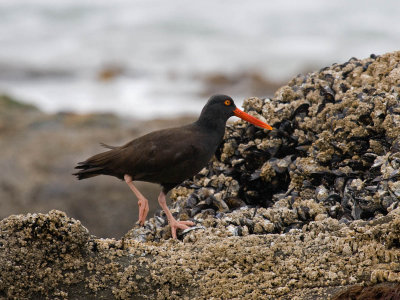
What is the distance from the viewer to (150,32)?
21.9 metres

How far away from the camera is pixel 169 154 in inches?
212

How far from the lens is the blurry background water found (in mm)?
8992

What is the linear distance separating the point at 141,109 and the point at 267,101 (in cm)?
1011

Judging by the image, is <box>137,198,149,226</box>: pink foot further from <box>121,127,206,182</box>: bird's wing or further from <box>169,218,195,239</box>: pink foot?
<box>169,218,195,239</box>: pink foot

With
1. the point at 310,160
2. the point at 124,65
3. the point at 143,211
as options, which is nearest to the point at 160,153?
the point at 143,211

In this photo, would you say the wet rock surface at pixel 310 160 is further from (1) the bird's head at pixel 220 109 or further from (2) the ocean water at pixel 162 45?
(2) the ocean water at pixel 162 45

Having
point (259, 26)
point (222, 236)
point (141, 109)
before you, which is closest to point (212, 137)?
point (222, 236)

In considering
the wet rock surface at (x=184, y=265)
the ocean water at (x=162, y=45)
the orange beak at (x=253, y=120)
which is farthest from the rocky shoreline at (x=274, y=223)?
the ocean water at (x=162, y=45)

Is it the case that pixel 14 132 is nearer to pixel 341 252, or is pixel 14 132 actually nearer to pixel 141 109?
pixel 141 109

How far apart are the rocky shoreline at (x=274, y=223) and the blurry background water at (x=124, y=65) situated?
344 centimetres

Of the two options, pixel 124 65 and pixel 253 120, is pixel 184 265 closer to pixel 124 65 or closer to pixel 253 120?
pixel 253 120

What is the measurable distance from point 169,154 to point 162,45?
15815mm

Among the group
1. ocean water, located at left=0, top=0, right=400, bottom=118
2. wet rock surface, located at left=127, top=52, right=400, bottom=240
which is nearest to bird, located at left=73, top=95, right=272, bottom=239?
wet rock surface, located at left=127, top=52, right=400, bottom=240

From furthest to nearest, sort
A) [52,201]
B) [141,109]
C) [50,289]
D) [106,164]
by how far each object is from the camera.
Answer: [141,109] → [52,201] → [106,164] → [50,289]
